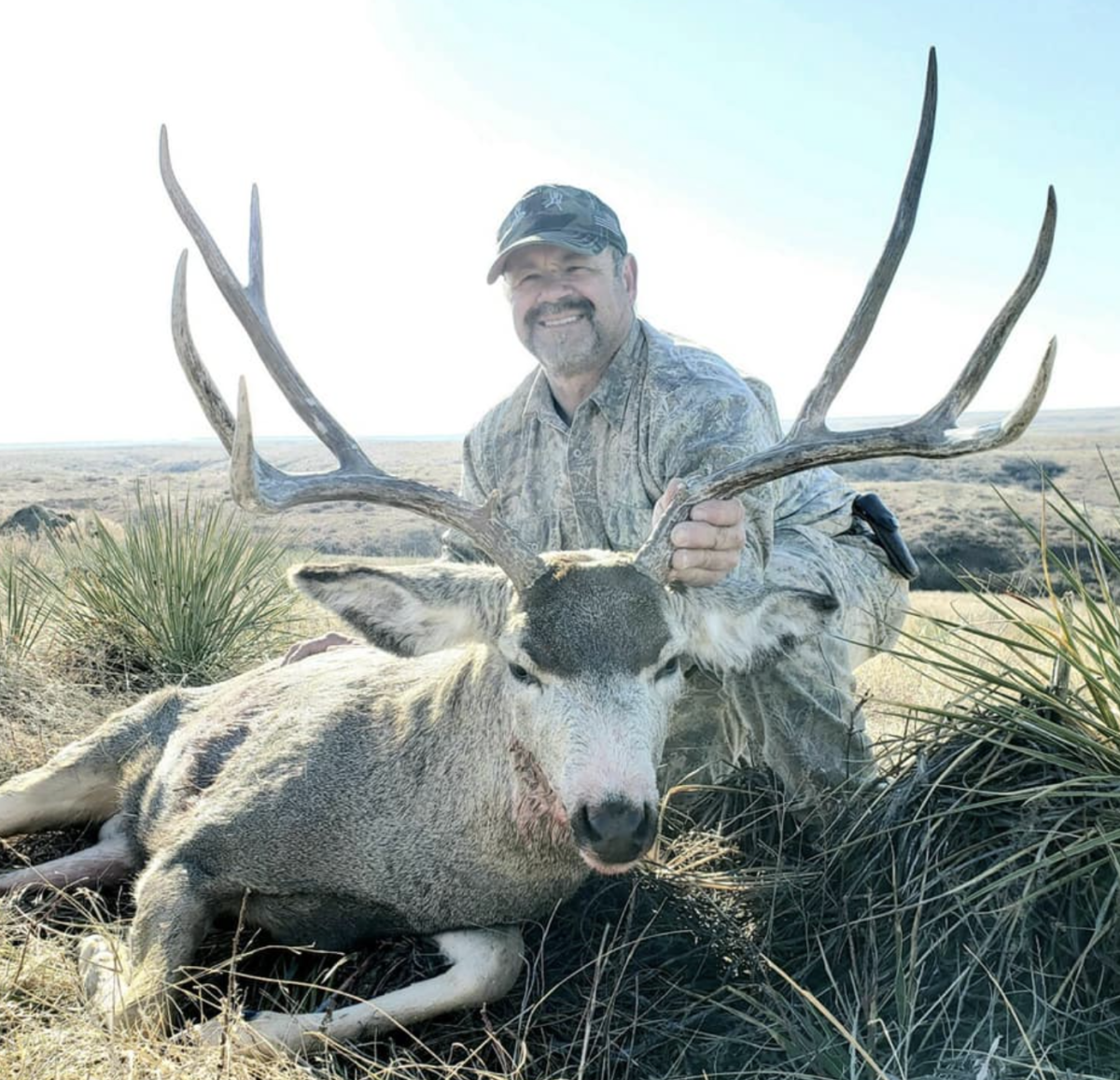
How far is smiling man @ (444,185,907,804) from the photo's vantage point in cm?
451

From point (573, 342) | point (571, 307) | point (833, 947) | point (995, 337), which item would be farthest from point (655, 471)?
point (833, 947)

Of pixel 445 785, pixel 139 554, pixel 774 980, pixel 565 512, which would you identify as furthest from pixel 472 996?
pixel 139 554

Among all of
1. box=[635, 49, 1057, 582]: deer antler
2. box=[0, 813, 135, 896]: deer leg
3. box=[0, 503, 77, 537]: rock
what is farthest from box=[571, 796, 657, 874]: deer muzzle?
box=[0, 503, 77, 537]: rock

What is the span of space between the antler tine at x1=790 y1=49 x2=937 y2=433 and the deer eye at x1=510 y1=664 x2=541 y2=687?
122cm

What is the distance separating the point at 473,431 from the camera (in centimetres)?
601

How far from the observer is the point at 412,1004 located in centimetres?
315

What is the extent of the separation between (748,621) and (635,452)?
159cm

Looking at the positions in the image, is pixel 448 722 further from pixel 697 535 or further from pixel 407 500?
pixel 697 535

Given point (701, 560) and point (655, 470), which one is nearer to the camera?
point (701, 560)

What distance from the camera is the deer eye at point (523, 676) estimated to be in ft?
10.3

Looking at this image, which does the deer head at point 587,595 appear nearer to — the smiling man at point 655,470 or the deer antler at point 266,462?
the deer antler at point 266,462

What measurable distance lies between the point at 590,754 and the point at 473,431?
3497mm

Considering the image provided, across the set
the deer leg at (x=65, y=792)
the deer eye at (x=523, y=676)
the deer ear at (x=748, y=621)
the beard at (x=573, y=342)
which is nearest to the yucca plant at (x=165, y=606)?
the deer leg at (x=65, y=792)

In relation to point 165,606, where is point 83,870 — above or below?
below
